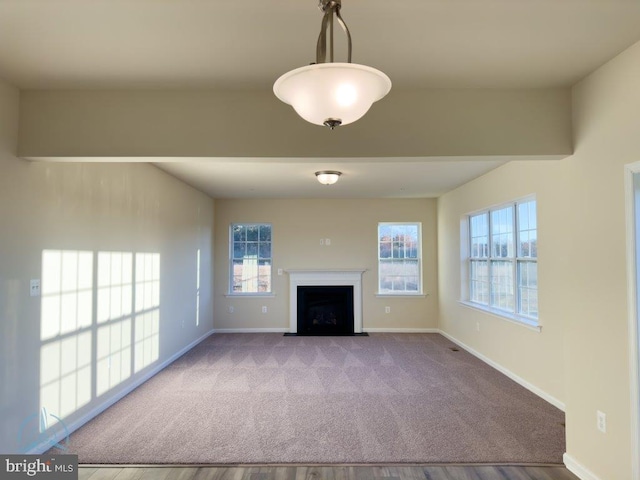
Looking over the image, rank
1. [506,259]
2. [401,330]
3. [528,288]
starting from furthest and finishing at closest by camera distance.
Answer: [401,330], [506,259], [528,288]

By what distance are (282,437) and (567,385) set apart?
2.18 metres

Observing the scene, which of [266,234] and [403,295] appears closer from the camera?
[403,295]

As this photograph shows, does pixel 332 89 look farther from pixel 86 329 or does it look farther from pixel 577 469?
pixel 86 329

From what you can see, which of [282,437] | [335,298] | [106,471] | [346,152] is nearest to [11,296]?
[106,471]

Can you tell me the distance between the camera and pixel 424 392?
3.94 meters

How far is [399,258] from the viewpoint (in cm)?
729

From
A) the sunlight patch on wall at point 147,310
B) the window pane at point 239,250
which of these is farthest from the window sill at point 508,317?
the sunlight patch on wall at point 147,310

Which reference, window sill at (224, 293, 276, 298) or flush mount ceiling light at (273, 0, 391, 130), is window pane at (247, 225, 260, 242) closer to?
window sill at (224, 293, 276, 298)

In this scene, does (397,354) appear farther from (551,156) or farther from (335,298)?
(551,156)

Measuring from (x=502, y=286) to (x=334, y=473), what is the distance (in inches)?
133

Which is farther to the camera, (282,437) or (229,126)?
(282,437)

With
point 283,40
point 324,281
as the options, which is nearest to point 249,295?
point 324,281

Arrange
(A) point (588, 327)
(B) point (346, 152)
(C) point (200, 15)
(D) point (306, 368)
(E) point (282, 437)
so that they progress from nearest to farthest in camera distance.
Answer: (C) point (200, 15) → (A) point (588, 327) → (B) point (346, 152) → (E) point (282, 437) → (D) point (306, 368)

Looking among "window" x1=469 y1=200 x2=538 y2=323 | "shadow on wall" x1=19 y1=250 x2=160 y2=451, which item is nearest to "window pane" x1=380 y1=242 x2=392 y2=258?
"window" x1=469 y1=200 x2=538 y2=323
